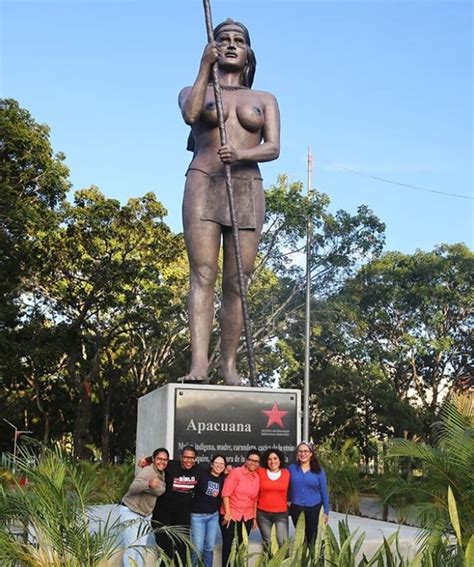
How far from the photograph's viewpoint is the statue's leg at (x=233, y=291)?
7023mm

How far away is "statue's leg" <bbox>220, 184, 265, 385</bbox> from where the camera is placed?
7023mm

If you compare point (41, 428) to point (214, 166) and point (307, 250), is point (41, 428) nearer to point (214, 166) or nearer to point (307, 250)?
point (307, 250)

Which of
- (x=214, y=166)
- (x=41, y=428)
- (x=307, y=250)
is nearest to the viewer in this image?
(x=214, y=166)

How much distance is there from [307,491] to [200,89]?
3.39 metres

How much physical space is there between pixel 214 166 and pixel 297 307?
2090cm

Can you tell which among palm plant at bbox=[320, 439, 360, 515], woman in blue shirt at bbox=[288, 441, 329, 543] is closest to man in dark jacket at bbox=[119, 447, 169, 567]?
woman in blue shirt at bbox=[288, 441, 329, 543]

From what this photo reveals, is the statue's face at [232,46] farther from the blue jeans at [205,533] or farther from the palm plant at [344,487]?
the palm plant at [344,487]

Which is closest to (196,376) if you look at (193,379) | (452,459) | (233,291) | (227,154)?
(193,379)

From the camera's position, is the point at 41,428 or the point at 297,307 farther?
the point at 41,428

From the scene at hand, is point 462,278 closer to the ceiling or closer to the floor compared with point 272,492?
closer to the ceiling

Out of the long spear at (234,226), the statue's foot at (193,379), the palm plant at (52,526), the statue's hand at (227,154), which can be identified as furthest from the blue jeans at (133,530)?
the statue's hand at (227,154)

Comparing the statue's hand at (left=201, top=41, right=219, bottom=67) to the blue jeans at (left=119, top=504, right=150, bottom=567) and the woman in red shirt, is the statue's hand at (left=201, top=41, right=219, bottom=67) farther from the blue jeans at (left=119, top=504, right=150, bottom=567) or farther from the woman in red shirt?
the blue jeans at (left=119, top=504, right=150, bottom=567)

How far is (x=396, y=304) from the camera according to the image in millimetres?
32000

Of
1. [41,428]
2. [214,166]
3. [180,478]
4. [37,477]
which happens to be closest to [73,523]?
[37,477]
